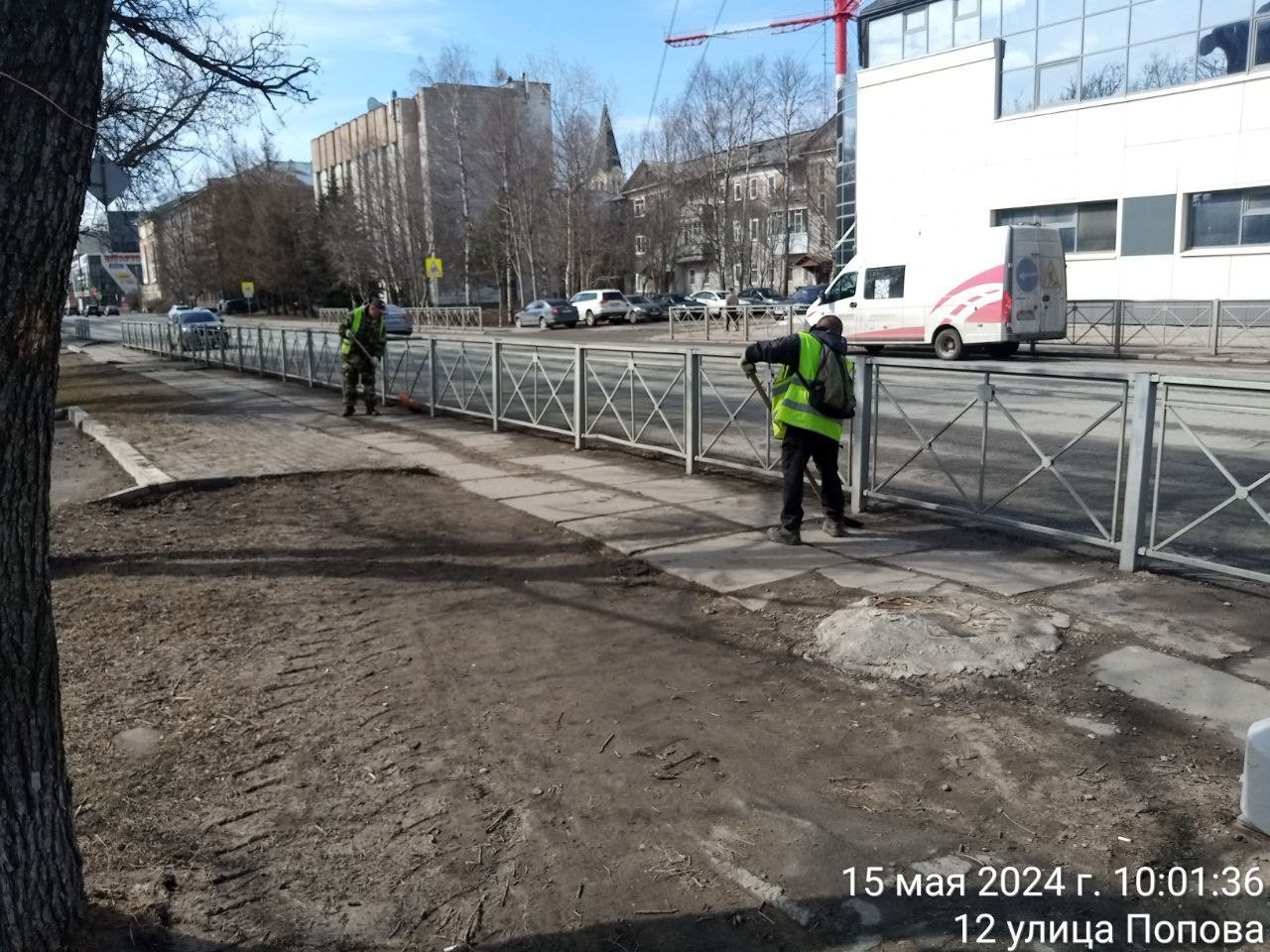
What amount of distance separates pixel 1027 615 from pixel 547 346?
7.59 metres

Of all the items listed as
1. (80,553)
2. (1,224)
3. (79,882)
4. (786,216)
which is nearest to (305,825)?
(79,882)

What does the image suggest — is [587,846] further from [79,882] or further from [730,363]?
[730,363]

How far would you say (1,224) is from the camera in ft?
7.49

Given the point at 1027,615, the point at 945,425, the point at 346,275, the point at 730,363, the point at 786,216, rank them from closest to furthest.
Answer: the point at 1027,615 → the point at 945,425 → the point at 730,363 → the point at 786,216 → the point at 346,275

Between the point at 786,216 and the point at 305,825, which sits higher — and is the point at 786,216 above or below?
above

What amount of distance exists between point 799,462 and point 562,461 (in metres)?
4.09

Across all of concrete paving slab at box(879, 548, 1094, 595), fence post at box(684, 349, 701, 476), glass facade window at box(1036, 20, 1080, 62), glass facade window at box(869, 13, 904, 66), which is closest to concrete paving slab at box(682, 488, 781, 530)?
fence post at box(684, 349, 701, 476)

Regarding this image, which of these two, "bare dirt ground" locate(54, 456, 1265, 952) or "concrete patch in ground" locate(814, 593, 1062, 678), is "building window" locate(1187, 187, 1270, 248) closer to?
"bare dirt ground" locate(54, 456, 1265, 952)

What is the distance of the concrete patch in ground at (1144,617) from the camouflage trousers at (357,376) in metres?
11.1

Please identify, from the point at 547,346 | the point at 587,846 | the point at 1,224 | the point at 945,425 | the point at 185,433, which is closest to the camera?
the point at 1,224

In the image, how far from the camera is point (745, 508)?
7.99 metres

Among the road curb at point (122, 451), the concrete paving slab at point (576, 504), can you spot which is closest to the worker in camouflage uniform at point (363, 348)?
the road curb at point (122, 451)

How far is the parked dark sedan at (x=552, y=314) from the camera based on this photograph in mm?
46031

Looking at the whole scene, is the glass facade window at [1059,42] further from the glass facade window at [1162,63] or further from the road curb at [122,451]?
the road curb at [122,451]
